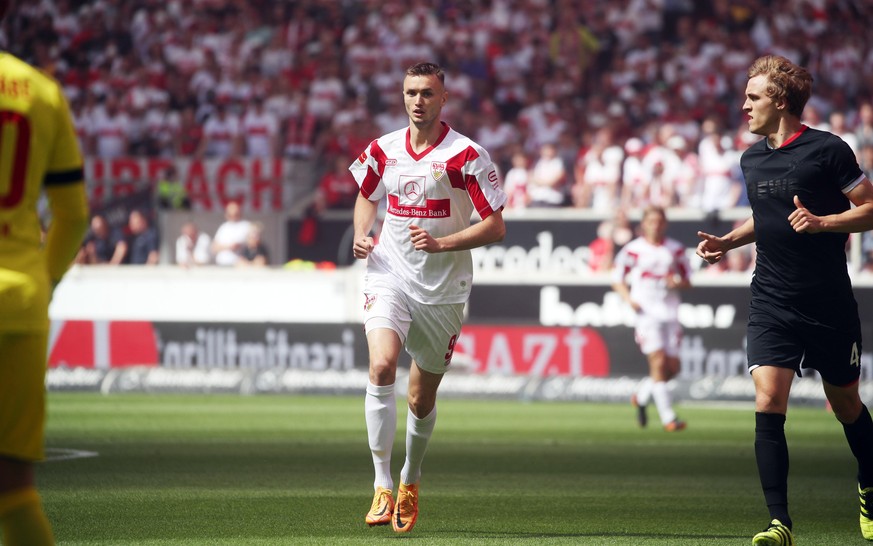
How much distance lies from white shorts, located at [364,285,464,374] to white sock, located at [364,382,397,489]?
33 cm

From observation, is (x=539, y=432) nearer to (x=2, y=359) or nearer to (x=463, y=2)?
(x=2, y=359)

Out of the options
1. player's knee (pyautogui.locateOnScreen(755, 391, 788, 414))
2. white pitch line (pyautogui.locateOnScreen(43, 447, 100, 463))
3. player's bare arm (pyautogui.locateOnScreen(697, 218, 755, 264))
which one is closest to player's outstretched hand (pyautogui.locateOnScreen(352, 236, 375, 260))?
player's bare arm (pyautogui.locateOnScreen(697, 218, 755, 264))

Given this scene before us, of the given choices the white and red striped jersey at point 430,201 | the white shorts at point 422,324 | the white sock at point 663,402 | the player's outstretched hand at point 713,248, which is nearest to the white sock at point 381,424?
the white shorts at point 422,324

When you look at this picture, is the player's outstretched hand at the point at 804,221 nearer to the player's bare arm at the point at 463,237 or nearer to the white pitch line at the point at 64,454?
the player's bare arm at the point at 463,237

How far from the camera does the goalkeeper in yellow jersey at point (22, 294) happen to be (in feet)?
14.6

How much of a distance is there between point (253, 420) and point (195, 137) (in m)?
12.0

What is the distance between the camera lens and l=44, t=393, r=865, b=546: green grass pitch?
25.7 feet

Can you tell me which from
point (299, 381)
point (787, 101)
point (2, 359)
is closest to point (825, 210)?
point (787, 101)

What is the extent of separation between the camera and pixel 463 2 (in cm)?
2805

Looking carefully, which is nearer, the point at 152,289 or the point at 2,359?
the point at 2,359

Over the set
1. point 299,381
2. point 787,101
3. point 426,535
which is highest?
point 787,101

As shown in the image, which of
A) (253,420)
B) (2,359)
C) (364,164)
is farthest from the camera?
(253,420)

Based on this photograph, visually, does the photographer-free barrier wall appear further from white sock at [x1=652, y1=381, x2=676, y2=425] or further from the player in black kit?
the player in black kit

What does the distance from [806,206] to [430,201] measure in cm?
221
